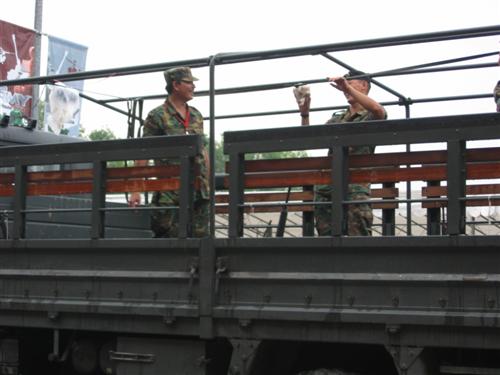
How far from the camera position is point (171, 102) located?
613cm

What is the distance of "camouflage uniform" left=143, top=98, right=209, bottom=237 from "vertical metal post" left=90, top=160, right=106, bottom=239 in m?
0.35

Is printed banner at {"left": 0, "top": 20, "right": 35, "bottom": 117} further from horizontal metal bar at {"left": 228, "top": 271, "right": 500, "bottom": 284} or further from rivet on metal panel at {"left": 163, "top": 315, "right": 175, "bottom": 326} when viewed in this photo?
horizontal metal bar at {"left": 228, "top": 271, "right": 500, "bottom": 284}

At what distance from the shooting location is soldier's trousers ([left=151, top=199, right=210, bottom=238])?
223 inches

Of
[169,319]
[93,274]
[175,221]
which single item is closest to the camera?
[169,319]

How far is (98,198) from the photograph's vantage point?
559 centimetres

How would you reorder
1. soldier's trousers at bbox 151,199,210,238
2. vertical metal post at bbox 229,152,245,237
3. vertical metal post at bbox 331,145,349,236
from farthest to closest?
1. soldier's trousers at bbox 151,199,210,238
2. vertical metal post at bbox 229,152,245,237
3. vertical metal post at bbox 331,145,349,236

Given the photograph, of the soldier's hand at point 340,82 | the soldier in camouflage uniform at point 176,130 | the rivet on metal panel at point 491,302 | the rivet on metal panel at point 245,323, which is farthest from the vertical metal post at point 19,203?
the rivet on metal panel at point 491,302

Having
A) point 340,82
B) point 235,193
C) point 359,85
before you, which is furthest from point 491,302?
point 359,85

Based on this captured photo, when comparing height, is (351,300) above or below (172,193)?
below

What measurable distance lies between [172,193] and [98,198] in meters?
0.47

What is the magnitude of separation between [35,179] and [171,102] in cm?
106

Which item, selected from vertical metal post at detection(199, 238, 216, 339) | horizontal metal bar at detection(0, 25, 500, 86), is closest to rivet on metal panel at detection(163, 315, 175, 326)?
vertical metal post at detection(199, 238, 216, 339)

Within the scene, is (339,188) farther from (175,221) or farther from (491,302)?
(175,221)

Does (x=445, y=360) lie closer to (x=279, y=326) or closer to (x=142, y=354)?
(x=279, y=326)
